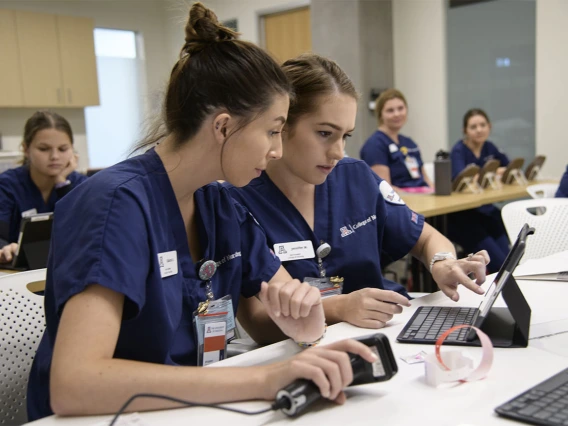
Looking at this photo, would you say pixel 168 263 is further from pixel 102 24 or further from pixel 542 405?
pixel 102 24

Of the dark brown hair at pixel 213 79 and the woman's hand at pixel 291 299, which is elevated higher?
the dark brown hair at pixel 213 79

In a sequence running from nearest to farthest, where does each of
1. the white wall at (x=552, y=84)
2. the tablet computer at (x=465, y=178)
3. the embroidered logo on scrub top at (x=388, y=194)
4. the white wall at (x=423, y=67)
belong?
the embroidered logo on scrub top at (x=388, y=194)
the tablet computer at (x=465, y=178)
the white wall at (x=552, y=84)
the white wall at (x=423, y=67)

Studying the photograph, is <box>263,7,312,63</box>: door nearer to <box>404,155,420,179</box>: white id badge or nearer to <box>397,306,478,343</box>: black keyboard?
<box>404,155,420,179</box>: white id badge

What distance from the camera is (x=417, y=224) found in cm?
177

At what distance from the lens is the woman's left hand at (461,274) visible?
4.48ft

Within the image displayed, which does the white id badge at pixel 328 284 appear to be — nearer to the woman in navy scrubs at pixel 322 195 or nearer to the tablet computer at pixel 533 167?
the woman in navy scrubs at pixel 322 195

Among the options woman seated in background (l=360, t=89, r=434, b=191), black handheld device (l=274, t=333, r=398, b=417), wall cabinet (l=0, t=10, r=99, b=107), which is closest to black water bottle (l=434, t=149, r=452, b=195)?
woman seated in background (l=360, t=89, r=434, b=191)

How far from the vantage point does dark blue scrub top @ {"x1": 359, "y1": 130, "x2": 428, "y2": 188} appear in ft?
14.2

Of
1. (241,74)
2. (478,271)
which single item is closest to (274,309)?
(241,74)

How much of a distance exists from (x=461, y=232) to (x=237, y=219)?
10.4 ft

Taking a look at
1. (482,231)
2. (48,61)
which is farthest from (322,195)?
(48,61)

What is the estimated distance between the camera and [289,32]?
6.84 metres

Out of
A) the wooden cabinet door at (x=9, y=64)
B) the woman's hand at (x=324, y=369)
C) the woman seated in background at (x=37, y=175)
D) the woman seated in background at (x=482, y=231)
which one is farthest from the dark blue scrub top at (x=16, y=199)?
the wooden cabinet door at (x=9, y=64)

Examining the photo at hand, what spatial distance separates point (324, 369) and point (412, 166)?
12.2 ft
